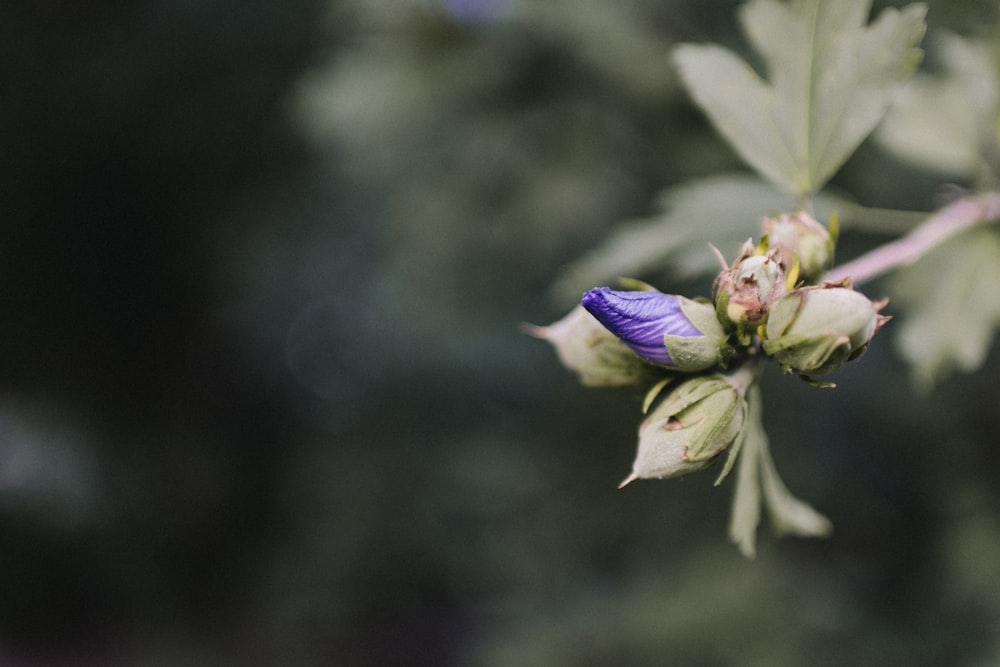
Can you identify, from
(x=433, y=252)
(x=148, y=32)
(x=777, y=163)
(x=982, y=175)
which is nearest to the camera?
(x=777, y=163)

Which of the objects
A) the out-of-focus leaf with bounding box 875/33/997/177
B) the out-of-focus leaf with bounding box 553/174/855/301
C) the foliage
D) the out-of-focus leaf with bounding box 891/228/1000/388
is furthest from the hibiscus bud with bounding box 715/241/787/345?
the out-of-focus leaf with bounding box 875/33/997/177

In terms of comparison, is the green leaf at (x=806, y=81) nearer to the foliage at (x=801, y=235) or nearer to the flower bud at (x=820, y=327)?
the foliage at (x=801, y=235)

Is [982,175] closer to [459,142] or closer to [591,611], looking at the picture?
[459,142]

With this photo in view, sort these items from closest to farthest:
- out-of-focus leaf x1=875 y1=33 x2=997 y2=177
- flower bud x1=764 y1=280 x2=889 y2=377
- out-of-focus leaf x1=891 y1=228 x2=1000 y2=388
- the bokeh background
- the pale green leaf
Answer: flower bud x1=764 y1=280 x2=889 y2=377 < the pale green leaf < out-of-focus leaf x1=891 y1=228 x2=1000 y2=388 < out-of-focus leaf x1=875 y1=33 x2=997 y2=177 < the bokeh background

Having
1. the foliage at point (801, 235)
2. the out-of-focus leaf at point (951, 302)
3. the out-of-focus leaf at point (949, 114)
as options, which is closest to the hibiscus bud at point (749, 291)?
the foliage at point (801, 235)

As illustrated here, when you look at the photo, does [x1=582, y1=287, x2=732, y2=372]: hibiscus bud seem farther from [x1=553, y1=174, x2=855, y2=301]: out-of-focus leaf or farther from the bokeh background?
[x1=553, y1=174, x2=855, y2=301]: out-of-focus leaf

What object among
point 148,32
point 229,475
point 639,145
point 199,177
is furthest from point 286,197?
point 639,145

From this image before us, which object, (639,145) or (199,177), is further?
(199,177)
